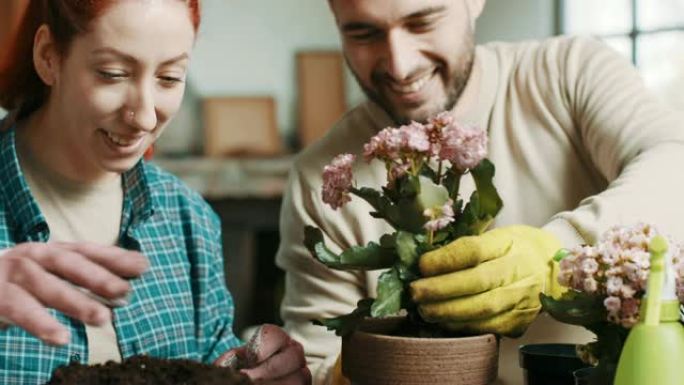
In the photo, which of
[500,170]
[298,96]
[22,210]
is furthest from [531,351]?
[298,96]

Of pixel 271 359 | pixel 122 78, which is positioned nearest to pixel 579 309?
pixel 271 359

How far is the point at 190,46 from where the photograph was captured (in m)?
1.47

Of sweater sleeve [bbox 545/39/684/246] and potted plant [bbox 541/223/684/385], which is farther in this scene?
sweater sleeve [bbox 545/39/684/246]

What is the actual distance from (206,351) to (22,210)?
1.20 feet

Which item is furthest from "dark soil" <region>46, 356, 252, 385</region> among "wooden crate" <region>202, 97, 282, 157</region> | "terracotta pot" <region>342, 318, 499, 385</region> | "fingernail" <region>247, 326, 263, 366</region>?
"wooden crate" <region>202, 97, 282, 157</region>

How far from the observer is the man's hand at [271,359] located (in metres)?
1.26

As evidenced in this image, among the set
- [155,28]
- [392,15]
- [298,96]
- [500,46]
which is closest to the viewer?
[155,28]

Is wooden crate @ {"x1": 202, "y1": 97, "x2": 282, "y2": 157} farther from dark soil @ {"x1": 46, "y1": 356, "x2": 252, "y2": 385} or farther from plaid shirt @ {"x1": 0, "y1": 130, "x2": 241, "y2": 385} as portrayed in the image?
dark soil @ {"x1": 46, "y1": 356, "x2": 252, "y2": 385}

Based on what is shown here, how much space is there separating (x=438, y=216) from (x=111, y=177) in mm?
641

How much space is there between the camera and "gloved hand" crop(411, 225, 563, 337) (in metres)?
1.12

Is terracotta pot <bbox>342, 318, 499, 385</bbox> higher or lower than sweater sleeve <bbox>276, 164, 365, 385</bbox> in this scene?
higher

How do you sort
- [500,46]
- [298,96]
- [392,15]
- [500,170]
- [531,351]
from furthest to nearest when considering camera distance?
[298,96], [500,46], [500,170], [392,15], [531,351]

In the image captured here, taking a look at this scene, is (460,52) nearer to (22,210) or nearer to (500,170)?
(500,170)

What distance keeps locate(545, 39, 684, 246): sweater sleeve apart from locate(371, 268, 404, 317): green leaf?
305mm
